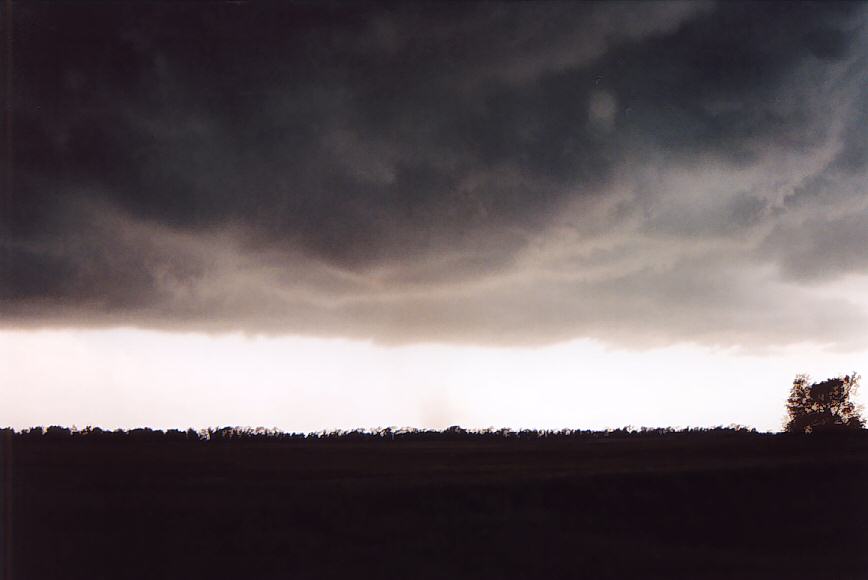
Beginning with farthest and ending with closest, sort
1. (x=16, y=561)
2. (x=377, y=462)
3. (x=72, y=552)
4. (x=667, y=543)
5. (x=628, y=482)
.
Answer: (x=377, y=462), (x=628, y=482), (x=667, y=543), (x=72, y=552), (x=16, y=561)

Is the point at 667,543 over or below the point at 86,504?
below

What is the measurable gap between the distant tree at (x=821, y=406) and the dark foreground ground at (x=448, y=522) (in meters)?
69.5

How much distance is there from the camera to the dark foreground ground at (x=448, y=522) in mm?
21969

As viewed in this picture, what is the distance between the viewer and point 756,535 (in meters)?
28.8

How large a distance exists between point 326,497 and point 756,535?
17878 mm

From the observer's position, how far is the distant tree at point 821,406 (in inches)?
4063

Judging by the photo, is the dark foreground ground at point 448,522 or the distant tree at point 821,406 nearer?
the dark foreground ground at point 448,522

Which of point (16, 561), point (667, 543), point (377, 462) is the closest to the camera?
point (16, 561)

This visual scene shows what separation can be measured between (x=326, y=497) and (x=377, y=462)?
23.6m

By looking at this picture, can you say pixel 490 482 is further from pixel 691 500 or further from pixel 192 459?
pixel 192 459

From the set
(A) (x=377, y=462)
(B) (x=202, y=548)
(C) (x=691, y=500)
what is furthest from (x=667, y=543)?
(A) (x=377, y=462)

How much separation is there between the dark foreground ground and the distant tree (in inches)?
2737

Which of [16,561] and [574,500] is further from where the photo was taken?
[574,500]

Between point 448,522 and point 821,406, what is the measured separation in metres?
96.6
